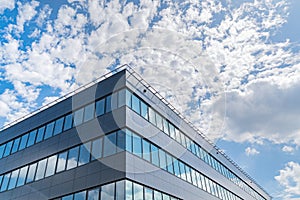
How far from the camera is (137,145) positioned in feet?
65.8

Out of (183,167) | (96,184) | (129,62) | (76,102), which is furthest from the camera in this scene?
(183,167)

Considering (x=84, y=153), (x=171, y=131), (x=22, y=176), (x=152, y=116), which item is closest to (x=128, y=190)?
(x=84, y=153)

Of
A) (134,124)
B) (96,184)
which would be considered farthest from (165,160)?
(96,184)

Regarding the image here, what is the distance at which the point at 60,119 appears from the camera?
2506 cm

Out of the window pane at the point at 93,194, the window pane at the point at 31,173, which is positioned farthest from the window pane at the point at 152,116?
the window pane at the point at 31,173

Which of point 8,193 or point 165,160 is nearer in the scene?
point 165,160

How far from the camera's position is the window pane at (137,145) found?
19.6m

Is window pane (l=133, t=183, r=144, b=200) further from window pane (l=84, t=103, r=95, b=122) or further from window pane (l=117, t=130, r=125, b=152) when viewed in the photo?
window pane (l=84, t=103, r=95, b=122)

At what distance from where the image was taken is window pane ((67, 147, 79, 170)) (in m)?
21.1

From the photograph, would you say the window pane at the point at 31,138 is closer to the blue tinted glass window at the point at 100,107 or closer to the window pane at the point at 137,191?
the blue tinted glass window at the point at 100,107

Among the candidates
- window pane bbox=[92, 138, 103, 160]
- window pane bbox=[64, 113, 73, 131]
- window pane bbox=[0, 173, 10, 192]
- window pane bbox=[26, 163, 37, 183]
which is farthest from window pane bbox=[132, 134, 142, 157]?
window pane bbox=[0, 173, 10, 192]

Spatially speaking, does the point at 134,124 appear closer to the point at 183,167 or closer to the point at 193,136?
the point at 183,167

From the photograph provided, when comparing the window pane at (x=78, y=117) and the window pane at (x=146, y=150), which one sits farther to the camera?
the window pane at (x=78, y=117)

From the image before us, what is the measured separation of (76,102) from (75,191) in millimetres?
8218
